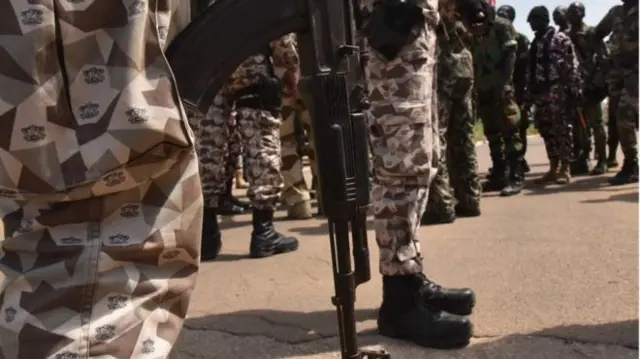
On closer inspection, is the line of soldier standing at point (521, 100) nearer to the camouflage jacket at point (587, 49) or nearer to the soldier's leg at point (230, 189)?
the camouflage jacket at point (587, 49)

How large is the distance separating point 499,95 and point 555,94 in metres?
0.77

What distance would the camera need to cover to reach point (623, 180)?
642 cm

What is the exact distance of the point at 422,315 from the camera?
2.23m

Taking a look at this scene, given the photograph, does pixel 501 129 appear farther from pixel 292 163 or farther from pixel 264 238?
pixel 264 238

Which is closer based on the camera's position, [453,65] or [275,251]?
[275,251]

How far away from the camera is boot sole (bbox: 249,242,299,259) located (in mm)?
3649

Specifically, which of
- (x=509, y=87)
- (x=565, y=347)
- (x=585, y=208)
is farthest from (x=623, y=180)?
(x=565, y=347)

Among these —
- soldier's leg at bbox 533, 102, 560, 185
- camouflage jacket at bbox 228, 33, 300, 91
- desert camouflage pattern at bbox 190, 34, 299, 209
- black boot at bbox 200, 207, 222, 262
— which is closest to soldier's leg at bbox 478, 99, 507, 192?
soldier's leg at bbox 533, 102, 560, 185

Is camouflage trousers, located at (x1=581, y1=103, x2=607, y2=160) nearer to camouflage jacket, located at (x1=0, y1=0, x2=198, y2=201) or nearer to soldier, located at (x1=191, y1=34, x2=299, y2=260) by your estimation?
soldier, located at (x1=191, y1=34, x2=299, y2=260)

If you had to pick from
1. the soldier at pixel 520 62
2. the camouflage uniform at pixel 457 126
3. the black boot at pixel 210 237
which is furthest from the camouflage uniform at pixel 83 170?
the soldier at pixel 520 62

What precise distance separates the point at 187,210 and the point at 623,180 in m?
5.94

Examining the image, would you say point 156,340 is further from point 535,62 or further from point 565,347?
point 535,62

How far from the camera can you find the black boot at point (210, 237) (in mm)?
3654

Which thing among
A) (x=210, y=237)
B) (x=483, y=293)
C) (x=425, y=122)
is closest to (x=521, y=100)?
(x=210, y=237)
